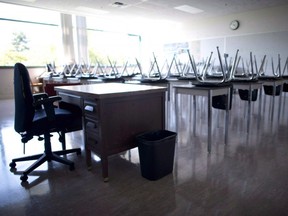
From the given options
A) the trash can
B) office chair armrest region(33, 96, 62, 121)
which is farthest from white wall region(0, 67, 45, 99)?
the trash can

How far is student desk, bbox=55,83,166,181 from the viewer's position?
1.70 meters

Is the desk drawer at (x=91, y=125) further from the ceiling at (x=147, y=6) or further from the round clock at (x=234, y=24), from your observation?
the round clock at (x=234, y=24)

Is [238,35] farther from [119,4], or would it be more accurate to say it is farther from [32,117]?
[32,117]

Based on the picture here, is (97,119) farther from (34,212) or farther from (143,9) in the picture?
(143,9)

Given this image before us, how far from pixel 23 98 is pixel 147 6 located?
17.8 ft

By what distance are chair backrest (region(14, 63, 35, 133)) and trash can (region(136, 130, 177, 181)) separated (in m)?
0.89

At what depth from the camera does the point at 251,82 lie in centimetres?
295

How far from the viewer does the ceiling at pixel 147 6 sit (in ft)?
19.0

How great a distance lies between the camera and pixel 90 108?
176 cm

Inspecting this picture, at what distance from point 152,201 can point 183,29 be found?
8.44 meters

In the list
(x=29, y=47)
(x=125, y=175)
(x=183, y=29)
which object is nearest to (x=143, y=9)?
(x=183, y=29)

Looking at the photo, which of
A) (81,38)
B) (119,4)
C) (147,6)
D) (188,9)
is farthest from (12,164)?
(81,38)

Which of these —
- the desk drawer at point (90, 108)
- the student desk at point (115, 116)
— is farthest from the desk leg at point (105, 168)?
the desk drawer at point (90, 108)

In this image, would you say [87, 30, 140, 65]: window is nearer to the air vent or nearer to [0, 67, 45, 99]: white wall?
the air vent
